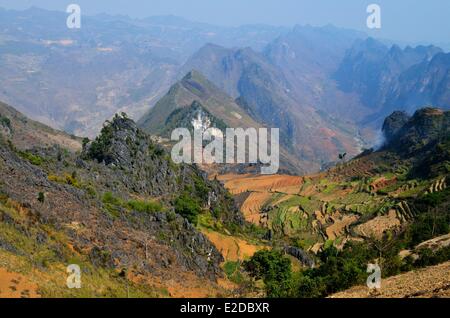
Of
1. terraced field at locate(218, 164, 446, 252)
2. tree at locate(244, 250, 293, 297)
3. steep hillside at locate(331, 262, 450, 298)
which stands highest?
steep hillside at locate(331, 262, 450, 298)

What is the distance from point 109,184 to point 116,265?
1061 inches

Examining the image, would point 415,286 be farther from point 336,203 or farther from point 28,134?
point 28,134

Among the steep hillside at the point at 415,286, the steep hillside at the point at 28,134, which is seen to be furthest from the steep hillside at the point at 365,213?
the steep hillside at the point at 28,134

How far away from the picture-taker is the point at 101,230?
46688mm

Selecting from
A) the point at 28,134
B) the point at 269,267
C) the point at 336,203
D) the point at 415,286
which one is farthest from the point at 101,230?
the point at 28,134

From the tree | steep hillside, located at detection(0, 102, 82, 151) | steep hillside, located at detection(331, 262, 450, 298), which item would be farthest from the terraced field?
steep hillside, located at detection(0, 102, 82, 151)

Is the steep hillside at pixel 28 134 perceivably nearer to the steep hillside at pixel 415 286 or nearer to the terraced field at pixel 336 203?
the terraced field at pixel 336 203

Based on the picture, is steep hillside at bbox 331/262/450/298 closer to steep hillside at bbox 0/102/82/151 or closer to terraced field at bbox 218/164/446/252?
terraced field at bbox 218/164/446/252

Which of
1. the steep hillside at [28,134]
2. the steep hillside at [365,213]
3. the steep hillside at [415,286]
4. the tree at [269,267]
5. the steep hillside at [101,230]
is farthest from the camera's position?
the steep hillside at [28,134]

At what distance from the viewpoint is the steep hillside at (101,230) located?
36438mm

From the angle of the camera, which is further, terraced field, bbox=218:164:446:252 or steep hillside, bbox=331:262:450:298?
terraced field, bbox=218:164:446:252

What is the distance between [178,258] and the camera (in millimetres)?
48844

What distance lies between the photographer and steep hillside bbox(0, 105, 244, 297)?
36.4 meters

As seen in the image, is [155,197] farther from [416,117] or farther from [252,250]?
[416,117]
